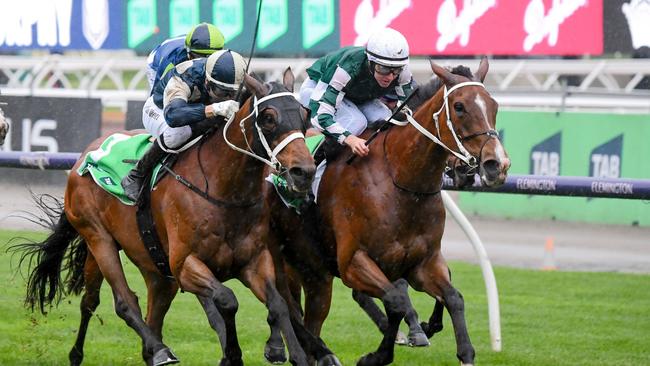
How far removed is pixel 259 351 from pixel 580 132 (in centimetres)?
761

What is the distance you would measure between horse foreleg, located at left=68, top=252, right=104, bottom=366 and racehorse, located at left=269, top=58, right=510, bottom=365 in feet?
4.32

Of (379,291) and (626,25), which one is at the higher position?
(626,25)

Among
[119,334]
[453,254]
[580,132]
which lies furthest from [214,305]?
[580,132]

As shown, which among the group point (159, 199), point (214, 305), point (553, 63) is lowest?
point (214, 305)

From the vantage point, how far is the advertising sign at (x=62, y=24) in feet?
57.6

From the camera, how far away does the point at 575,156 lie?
1403cm

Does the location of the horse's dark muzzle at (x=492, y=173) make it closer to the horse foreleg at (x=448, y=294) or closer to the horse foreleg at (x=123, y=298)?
the horse foreleg at (x=448, y=294)

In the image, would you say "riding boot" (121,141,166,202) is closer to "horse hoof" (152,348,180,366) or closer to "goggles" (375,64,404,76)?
"horse hoof" (152,348,180,366)

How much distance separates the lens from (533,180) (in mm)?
7422

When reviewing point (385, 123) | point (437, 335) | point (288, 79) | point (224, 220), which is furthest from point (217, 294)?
point (437, 335)

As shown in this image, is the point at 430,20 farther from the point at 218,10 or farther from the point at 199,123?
the point at 199,123

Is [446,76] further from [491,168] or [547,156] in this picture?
[547,156]

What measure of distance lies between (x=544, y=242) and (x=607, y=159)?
1451 mm

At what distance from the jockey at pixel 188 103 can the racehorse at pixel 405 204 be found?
2.80ft
